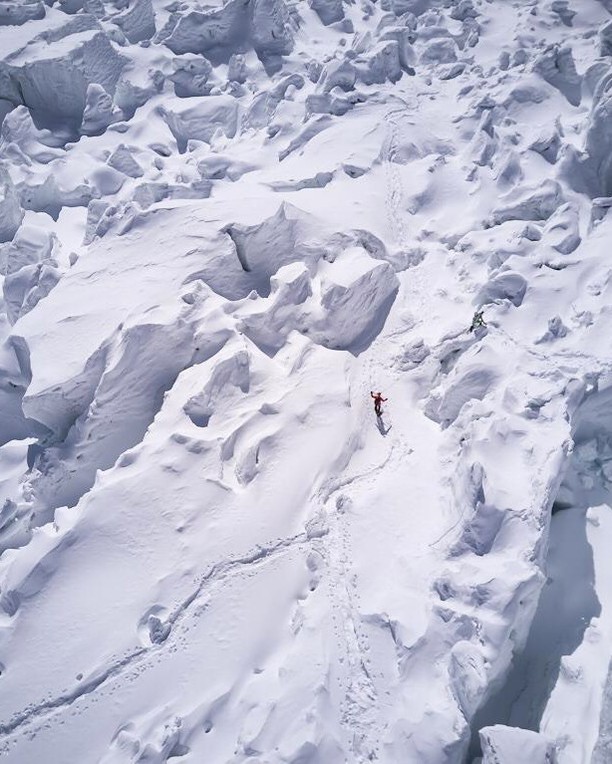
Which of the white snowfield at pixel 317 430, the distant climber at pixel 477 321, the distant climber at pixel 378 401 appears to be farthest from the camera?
the distant climber at pixel 477 321

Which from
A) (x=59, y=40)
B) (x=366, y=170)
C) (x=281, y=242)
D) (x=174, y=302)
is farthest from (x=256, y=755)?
(x=59, y=40)

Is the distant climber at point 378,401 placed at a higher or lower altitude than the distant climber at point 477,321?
lower

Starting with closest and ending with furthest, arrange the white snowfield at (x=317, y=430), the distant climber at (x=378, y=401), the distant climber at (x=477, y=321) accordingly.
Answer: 1. the white snowfield at (x=317, y=430)
2. the distant climber at (x=378, y=401)
3. the distant climber at (x=477, y=321)

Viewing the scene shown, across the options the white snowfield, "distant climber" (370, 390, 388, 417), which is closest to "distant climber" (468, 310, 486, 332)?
the white snowfield

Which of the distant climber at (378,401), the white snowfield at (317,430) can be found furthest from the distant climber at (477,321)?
the distant climber at (378,401)

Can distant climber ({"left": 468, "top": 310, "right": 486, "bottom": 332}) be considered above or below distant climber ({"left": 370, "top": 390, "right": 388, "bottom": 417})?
above

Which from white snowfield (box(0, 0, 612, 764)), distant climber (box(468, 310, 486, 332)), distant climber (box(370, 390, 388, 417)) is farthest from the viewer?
distant climber (box(468, 310, 486, 332))

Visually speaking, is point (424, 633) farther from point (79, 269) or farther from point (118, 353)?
point (79, 269)

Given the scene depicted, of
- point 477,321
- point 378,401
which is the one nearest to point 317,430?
point 378,401

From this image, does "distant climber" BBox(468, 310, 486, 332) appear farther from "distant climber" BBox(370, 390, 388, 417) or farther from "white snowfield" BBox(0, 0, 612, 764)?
"distant climber" BBox(370, 390, 388, 417)

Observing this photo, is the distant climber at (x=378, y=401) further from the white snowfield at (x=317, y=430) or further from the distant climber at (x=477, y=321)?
the distant climber at (x=477, y=321)
